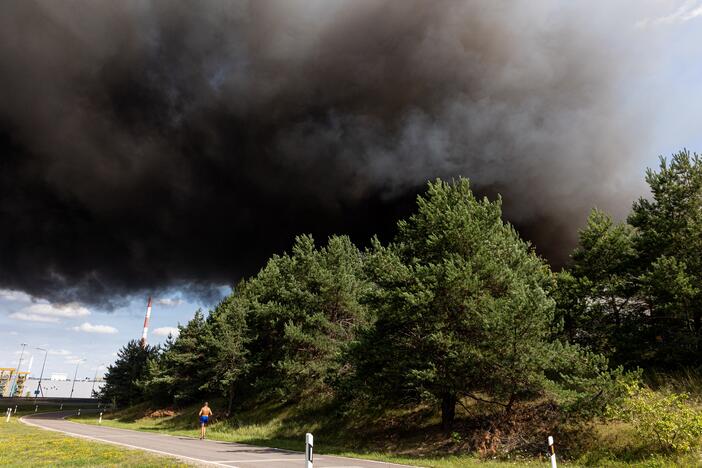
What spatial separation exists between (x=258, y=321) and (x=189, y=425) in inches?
420

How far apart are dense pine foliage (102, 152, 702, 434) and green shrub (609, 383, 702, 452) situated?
77 centimetres

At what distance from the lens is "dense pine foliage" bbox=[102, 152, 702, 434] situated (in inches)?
587

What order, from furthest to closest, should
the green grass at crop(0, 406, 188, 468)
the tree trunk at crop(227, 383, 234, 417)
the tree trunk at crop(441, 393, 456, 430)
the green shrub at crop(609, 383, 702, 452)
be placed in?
the tree trunk at crop(227, 383, 234, 417) < the tree trunk at crop(441, 393, 456, 430) < the green grass at crop(0, 406, 188, 468) < the green shrub at crop(609, 383, 702, 452)

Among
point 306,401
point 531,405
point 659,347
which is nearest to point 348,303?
point 306,401

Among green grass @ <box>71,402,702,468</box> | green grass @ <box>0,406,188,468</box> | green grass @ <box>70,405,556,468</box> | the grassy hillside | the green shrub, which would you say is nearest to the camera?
the green shrub

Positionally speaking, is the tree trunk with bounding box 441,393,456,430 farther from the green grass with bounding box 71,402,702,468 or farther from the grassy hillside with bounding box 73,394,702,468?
the green grass with bounding box 71,402,702,468

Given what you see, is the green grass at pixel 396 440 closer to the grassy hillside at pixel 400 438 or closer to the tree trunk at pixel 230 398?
the grassy hillside at pixel 400 438

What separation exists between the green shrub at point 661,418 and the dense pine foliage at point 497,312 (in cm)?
77

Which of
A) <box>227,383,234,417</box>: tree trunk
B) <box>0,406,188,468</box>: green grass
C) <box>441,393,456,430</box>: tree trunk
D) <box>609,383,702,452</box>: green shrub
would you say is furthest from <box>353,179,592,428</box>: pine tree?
<box>227,383,234,417</box>: tree trunk

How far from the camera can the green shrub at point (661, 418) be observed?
11.0 meters

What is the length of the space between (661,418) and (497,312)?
17.1 feet

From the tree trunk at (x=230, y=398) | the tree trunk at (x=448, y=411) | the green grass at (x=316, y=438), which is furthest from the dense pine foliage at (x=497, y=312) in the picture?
the tree trunk at (x=230, y=398)

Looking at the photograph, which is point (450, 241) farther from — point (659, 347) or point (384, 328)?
point (659, 347)

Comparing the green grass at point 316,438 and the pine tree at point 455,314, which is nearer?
the green grass at point 316,438
